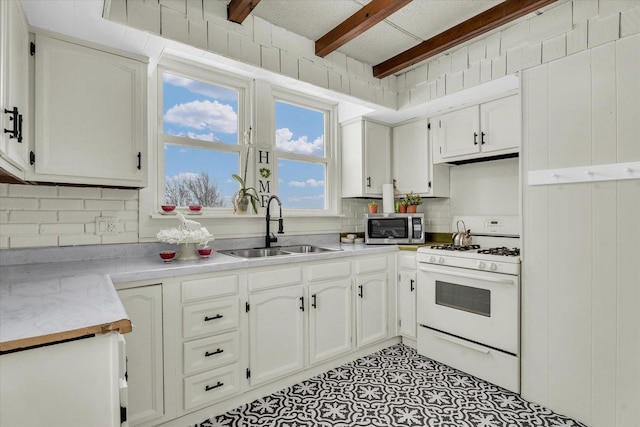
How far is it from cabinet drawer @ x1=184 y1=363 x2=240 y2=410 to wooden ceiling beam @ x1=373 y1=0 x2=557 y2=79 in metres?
2.76

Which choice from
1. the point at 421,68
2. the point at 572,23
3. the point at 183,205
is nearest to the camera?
the point at 572,23

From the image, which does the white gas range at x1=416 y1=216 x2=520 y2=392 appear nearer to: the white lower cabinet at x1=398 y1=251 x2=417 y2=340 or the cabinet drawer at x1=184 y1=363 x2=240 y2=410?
the white lower cabinet at x1=398 y1=251 x2=417 y2=340

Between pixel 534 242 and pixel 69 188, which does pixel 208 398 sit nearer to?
pixel 69 188

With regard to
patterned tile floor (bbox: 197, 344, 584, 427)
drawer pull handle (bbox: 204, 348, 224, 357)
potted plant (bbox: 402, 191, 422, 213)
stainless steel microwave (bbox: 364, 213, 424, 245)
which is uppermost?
potted plant (bbox: 402, 191, 422, 213)

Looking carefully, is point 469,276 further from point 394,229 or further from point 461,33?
point 461,33

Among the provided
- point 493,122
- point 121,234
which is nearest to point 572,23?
point 493,122

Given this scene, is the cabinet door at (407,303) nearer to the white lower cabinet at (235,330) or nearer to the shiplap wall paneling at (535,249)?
the white lower cabinet at (235,330)

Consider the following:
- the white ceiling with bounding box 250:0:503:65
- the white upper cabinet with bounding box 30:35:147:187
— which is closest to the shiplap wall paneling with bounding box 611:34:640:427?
the white ceiling with bounding box 250:0:503:65

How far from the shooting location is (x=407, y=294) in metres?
3.07

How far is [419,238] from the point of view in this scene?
322cm

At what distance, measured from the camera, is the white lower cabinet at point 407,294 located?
3.03 m

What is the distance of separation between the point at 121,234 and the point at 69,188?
408mm

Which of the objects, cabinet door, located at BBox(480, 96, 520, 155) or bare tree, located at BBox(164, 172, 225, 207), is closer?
bare tree, located at BBox(164, 172, 225, 207)

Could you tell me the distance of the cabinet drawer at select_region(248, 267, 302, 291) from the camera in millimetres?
2188
